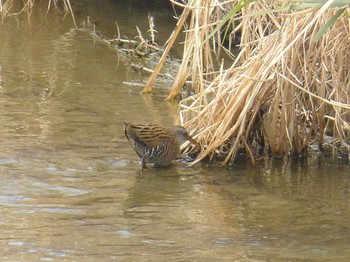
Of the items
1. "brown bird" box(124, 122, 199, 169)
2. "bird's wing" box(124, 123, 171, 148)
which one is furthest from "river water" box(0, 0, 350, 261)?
"bird's wing" box(124, 123, 171, 148)

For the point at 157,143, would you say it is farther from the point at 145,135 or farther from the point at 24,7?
the point at 24,7

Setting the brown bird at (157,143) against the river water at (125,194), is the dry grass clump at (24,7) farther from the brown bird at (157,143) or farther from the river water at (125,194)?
the brown bird at (157,143)

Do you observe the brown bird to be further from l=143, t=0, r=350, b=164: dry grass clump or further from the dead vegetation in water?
the dead vegetation in water

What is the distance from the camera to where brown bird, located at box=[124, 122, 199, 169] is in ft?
24.5

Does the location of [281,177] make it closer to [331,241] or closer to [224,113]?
[224,113]

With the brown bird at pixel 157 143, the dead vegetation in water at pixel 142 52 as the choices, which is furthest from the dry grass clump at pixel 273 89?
the dead vegetation in water at pixel 142 52

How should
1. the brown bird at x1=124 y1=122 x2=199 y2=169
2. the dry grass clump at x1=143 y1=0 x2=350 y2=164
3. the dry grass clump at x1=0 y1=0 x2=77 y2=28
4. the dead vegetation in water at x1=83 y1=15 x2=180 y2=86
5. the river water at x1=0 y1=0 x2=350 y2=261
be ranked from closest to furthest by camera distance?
the river water at x1=0 y1=0 x2=350 y2=261, the dry grass clump at x1=143 y1=0 x2=350 y2=164, the brown bird at x1=124 y1=122 x2=199 y2=169, the dead vegetation in water at x1=83 y1=15 x2=180 y2=86, the dry grass clump at x1=0 y1=0 x2=77 y2=28

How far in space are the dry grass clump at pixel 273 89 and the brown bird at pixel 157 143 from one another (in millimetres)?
192

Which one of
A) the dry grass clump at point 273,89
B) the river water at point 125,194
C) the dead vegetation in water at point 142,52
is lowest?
the dead vegetation in water at point 142,52

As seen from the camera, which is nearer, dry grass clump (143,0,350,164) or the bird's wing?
dry grass clump (143,0,350,164)

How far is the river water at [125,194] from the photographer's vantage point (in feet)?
18.1

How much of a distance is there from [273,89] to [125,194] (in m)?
1.69

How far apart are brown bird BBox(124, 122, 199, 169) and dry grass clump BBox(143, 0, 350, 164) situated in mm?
192

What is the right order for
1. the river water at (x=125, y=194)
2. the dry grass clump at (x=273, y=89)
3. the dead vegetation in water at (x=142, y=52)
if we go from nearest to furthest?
the river water at (x=125, y=194), the dry grass clump at (x=273, y=89), the dead vegetation in water at (x=142, y=52)
